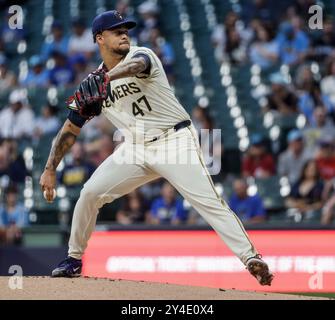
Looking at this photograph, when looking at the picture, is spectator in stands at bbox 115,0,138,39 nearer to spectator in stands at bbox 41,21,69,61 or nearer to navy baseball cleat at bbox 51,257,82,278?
spectator in stands at bbox 41,21,69,61

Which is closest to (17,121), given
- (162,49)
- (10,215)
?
(10,215)

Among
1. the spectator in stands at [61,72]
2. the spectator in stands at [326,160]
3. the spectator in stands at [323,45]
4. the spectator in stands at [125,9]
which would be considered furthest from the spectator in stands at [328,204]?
the spectator in stands at [125,9]

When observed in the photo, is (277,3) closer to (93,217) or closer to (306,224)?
(306,224)

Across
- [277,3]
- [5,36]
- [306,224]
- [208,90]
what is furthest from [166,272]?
[5,36]

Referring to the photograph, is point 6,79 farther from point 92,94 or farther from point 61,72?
point 92,94

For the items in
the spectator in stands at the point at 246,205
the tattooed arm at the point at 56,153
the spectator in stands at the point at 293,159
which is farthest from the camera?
the spectator in stands at the point at 293,159

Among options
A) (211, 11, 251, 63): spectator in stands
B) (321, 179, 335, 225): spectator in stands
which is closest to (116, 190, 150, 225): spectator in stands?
(321, 179, 335, 225): spectator in stands

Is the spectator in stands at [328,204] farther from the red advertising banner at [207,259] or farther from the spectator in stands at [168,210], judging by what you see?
the spectator in stands at [168,210]
